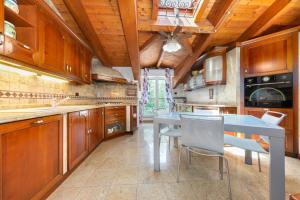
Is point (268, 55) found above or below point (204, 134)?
above

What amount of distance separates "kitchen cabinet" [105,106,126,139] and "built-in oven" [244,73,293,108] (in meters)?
2.80

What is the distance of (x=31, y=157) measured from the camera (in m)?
1.19

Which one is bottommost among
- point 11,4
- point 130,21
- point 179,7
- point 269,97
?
point 269,97

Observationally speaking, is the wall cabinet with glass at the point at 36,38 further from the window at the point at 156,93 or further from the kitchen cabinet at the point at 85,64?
the window at the point at 156,93

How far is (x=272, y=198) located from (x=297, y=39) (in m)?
2.39

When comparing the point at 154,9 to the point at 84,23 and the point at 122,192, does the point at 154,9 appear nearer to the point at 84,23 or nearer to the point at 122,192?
the point at 84,23

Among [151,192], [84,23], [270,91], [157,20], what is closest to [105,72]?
[84,23]

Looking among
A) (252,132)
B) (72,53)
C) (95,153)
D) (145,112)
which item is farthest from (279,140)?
(145,112)

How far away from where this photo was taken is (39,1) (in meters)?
1.52

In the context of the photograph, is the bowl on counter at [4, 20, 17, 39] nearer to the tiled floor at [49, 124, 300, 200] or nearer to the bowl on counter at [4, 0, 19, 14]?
the bowl on counter at [4, 0, 19, 14]

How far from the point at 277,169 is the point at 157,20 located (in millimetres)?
2573

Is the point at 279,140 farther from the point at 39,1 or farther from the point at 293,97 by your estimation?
the point at 39,1

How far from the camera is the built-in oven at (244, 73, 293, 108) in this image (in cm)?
240

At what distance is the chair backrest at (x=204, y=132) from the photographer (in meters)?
1.42
